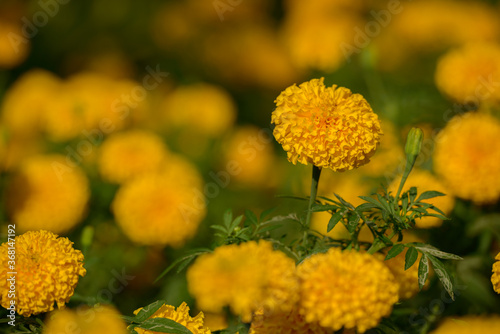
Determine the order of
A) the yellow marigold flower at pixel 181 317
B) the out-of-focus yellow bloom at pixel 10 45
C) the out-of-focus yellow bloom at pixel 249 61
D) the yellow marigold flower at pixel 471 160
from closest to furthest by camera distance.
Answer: the yellow marigold flower at pixel 181 317 < the yellow marigold flower at pixel 471 160 < the out-of-focus yellow bloom at pixel 10 45 < the out-of-focus yellow bloom at pixel 249 61

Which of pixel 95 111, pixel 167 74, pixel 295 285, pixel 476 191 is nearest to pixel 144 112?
pixel 95 111

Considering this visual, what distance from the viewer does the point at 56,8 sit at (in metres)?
2.92

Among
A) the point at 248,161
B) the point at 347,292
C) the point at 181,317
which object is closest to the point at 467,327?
the point at 347,292

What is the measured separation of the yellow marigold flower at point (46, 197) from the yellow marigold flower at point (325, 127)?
0.83 m

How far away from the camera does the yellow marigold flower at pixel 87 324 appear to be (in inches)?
28.6

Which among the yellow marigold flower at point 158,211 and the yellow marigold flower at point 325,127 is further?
the yellow marigold flower at point 158,211

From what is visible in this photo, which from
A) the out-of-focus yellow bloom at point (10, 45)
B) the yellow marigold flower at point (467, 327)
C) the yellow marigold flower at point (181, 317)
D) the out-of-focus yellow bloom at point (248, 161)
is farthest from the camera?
the out-of-focus yellow bloom at point (10, 45)

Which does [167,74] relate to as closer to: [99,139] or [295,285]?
[99,139]

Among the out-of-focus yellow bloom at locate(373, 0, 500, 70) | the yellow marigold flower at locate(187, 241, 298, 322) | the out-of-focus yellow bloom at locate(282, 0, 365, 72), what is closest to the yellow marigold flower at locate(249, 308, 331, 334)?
the yellow marigold flower at locate(187, 241, 298, 322)

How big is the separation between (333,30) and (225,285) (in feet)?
5.16

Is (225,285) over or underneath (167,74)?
over

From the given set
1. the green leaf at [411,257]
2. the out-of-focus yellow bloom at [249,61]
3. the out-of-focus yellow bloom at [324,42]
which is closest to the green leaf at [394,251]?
the green leaf at [411,257]

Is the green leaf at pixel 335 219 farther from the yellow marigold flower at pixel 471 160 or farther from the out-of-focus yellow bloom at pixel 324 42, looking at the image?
the out-of-focus yellow bloom at pixel 324 42

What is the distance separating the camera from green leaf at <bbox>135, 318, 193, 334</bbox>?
0.71 metres
